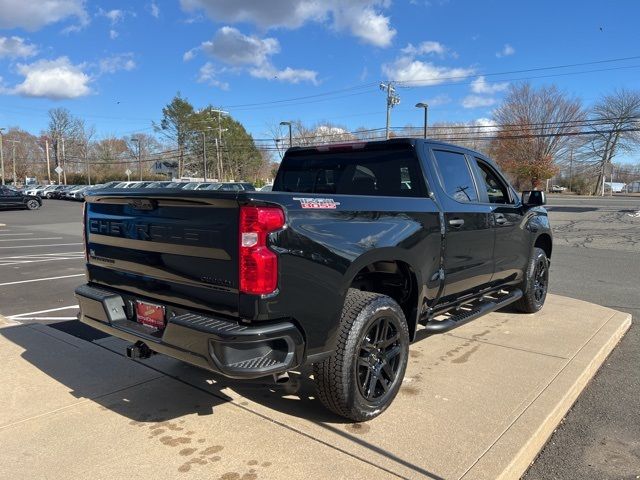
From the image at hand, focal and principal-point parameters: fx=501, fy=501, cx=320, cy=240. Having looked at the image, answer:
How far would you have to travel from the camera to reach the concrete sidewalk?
2.81m

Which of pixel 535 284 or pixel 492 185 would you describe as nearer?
pixel 492 185

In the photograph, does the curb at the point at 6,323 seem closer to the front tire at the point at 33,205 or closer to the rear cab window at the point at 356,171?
the rear cab window at the point at 356,171

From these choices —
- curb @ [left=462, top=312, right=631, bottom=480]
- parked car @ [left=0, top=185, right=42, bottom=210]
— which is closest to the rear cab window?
curb @ [left=462, top=312, right=631, bottom=480]

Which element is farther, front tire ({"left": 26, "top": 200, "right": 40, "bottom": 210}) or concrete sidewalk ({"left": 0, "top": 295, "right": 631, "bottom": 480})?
front tire ({"left": 26, "top": 200, "right": 40, "bottom": 210})

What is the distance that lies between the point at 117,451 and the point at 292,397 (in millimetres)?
1283

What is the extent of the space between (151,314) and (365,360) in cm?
143

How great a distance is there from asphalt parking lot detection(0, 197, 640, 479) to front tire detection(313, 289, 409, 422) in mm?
1036

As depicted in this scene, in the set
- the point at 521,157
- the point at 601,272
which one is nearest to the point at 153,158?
the point at 521,157

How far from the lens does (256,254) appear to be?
2652 mm

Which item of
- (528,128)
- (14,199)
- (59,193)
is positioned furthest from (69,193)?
(528,128)

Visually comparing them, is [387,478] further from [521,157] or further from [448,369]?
[521,157]

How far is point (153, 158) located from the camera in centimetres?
9100

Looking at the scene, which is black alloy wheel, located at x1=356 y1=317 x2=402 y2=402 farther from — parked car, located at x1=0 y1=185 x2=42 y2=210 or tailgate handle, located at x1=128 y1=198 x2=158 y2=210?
parked car, located at x1=0 y1=185 x2=42 y2=210

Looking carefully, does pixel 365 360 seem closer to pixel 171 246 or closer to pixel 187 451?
pixel 187 451
